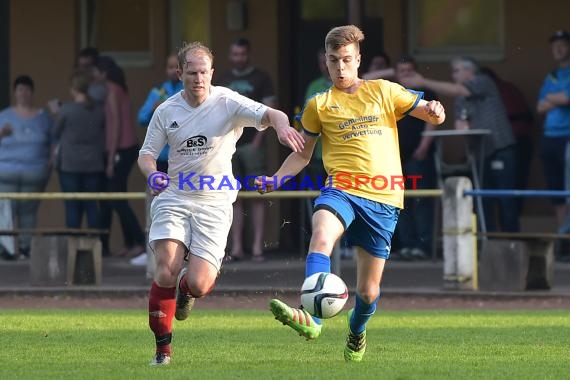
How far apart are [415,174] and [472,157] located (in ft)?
2.25

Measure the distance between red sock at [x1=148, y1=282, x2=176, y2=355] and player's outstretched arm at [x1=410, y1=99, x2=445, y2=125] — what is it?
1.86 metres

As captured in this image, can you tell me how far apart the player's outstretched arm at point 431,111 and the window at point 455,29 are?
9.54m

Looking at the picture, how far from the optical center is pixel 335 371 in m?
9.31

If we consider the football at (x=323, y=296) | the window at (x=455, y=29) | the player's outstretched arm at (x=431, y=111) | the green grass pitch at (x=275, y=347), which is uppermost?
the window at (x=455, y=29)

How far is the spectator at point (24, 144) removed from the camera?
18.7 metres

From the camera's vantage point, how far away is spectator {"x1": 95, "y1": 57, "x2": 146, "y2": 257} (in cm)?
1881

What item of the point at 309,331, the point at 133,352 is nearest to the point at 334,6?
the point at 133,352

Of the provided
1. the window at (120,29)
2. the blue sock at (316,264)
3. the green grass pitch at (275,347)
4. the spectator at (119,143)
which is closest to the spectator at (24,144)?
the spectator at (119,143)

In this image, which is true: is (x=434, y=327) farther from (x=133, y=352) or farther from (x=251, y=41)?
(x=251, y=41)

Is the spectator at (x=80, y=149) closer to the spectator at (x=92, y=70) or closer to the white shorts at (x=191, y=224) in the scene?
the spectator at (x=92, y=70)

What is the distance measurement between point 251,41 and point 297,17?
81 centimetres

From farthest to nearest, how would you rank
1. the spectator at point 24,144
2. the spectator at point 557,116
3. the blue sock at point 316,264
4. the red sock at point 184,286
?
the spectator at point 24,144 → the spectator at point 557,116 → the red sock at point 184,286 → the blue sock at point 316,264

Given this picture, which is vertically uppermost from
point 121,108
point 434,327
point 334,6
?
point 334,6

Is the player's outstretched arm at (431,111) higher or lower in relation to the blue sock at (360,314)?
higher
